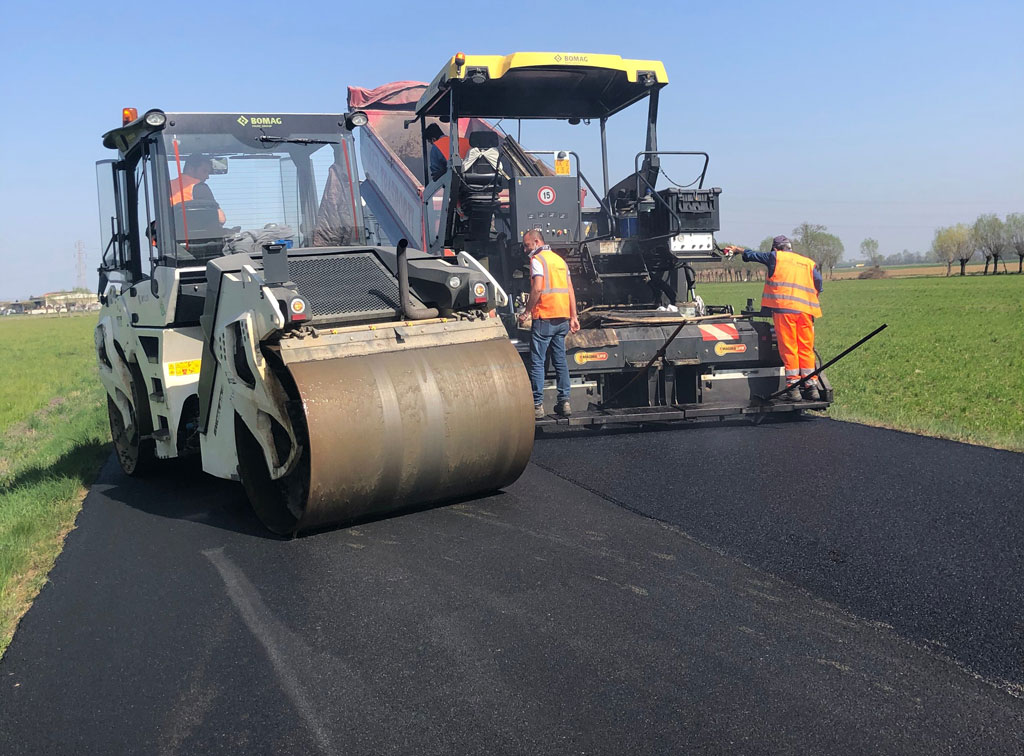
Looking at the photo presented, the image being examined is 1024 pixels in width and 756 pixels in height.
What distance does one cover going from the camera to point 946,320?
23.2 metres

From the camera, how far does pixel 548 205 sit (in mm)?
7410

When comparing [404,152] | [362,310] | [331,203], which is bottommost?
[362,310]

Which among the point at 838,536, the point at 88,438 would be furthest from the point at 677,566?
the point at 88,438

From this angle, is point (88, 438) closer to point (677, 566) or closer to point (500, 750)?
point (677, 566)

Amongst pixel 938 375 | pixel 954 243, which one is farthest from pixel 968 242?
pixel 938 375

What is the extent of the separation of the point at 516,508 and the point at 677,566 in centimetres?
127

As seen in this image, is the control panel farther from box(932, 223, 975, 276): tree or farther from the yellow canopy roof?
box(932, 223, 975, 276): tree

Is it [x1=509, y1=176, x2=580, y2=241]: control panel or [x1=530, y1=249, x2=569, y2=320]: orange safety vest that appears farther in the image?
[x1=509, y1=176, x2=580, y2=241]: control panel

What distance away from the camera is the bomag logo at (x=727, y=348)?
7.39 meters

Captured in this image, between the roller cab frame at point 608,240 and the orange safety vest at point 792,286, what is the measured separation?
0.27 meters

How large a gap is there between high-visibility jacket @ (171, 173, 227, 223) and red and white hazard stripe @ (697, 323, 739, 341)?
4.04m

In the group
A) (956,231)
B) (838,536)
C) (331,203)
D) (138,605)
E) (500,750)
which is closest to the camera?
(500,750)

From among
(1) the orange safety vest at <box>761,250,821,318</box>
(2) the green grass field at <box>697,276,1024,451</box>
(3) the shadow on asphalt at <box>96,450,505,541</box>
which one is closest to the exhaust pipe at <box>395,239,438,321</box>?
(3) the shadow on asphalt at <box>96,450,505,541</box>

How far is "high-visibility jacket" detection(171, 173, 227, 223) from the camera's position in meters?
5.49
